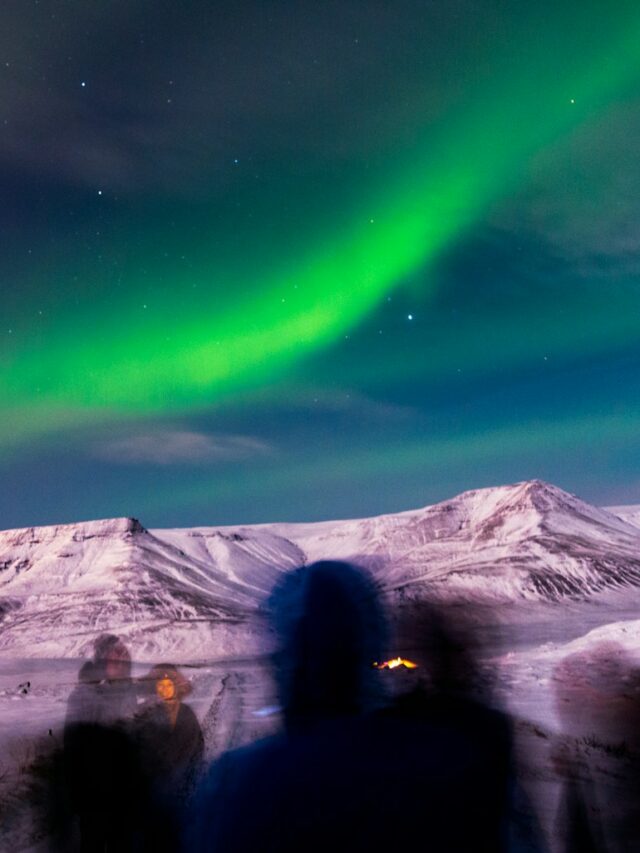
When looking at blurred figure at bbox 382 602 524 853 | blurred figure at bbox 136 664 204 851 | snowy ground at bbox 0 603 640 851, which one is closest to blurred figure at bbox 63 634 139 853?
blurred figure at bbox 136 664 204 851

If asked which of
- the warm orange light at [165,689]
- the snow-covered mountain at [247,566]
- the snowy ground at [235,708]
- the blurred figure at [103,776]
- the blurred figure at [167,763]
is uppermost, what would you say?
the snow-covered mountain at [247,566]

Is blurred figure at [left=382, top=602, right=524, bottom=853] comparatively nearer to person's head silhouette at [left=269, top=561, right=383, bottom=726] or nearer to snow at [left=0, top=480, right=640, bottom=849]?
snow at [left=0, top=480, right=640, bottom=849]

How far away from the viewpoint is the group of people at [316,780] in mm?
11141

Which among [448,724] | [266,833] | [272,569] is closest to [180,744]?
[448,724]

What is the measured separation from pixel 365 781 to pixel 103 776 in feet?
19.5

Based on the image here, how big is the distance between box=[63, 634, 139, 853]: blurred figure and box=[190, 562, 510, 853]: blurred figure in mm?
1396

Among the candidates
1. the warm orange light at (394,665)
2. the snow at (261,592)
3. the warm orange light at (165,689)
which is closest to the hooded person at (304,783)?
the snow at (261,592)

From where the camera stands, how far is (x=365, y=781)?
13727 millimetres

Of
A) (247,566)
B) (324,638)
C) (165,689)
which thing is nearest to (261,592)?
(247,566)

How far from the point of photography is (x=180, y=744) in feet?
64.9

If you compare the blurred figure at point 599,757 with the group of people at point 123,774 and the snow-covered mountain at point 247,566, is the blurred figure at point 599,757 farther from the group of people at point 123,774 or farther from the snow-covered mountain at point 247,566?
the snow-covered mountain at point 247,566

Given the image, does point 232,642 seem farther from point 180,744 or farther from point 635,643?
point 180,744

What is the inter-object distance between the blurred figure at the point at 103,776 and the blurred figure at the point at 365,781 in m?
1.40

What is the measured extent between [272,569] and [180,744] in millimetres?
117166
